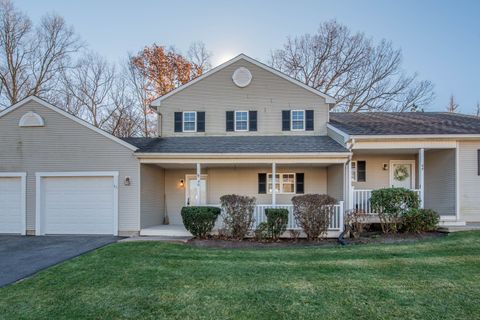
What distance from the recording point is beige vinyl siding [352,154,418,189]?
13242mm

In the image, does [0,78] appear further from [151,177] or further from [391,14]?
[391,14]

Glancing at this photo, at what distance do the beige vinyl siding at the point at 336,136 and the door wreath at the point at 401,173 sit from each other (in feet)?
11.4

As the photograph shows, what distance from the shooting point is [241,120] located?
43.9 feet

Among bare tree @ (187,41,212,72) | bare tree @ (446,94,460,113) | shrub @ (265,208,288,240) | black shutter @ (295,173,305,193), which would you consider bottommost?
shrub @ (265,208,288,240)

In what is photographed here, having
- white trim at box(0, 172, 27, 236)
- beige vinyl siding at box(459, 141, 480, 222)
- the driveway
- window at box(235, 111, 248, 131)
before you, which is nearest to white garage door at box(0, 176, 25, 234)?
white trim at box(0, 172, 27, 236)

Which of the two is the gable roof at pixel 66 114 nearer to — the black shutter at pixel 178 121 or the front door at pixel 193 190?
the black shutter at pixel 178 121

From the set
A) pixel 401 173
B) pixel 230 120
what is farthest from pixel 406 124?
pixel 230 120

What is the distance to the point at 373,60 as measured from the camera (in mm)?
25766

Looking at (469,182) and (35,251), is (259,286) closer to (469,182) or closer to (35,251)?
(35,251)

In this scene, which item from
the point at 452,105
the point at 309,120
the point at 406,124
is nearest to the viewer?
the point at 406,124

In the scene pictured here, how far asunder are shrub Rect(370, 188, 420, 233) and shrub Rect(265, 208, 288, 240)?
3142 millimetres

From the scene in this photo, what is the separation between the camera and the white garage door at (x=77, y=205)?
1090 centimetres

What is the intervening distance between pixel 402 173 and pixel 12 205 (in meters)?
15.7

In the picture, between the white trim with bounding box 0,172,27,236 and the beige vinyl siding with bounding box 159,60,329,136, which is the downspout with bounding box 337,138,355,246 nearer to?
the beige vinyl siding with bounding box 159,60,329,136
